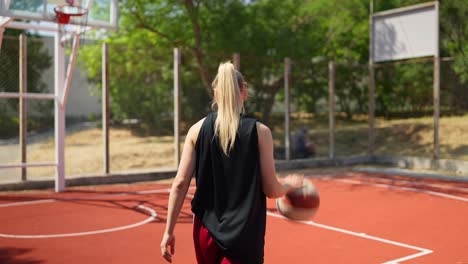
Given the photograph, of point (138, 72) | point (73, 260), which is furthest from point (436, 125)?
point (73, 260)

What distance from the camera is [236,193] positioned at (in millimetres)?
2971

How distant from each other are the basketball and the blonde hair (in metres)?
0.76

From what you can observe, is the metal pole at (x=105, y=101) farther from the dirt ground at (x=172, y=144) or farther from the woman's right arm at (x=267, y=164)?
the woman's right arm at (x=267, y=164)

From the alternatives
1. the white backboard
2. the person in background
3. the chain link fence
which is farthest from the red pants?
the white backboard

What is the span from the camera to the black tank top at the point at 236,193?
9.63ft

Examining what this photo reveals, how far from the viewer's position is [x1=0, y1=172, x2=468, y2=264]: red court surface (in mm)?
5719

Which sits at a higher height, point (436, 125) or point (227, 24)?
point (227, 24)

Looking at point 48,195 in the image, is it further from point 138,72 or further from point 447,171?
point 447,171

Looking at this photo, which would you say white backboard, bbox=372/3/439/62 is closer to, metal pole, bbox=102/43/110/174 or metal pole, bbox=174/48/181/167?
metal pole, bbox=174/48/181/167

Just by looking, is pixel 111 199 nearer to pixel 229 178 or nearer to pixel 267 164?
pixel 229 178

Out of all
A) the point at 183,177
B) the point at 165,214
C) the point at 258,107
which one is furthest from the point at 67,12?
the point at 258,107

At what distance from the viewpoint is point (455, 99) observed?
48.5 feet

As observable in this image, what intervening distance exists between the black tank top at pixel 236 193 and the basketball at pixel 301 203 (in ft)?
1.54

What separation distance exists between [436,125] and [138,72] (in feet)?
29.1
